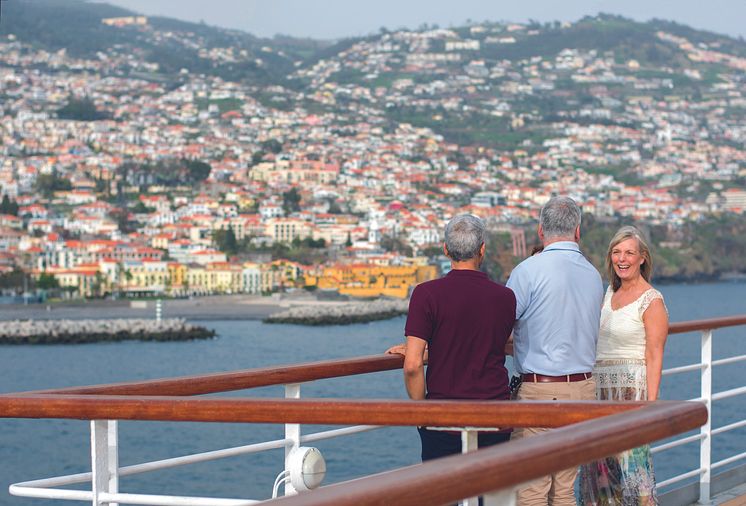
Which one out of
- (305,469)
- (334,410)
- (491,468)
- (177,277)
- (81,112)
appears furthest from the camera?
(81,112)

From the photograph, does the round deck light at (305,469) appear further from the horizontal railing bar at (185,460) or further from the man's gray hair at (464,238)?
the man's gray hair at (464,238)

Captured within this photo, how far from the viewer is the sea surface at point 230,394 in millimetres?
15617

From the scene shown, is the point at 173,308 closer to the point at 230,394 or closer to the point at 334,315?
the point at 334,315

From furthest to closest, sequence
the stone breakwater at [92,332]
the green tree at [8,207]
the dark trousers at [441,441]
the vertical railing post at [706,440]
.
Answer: the green tree at [8,207] → the stone breakwater at [92,332] → the vertical railing post at [706,440] → the dark trousers at [441,441]

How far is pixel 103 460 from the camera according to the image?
166 centimetres

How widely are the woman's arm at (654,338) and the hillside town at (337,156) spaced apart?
208ft

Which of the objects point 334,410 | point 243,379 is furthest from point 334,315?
point 334,410

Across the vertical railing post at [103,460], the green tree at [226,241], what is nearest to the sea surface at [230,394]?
the vertical railing post at [103,460]

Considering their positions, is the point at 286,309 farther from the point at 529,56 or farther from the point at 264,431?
the point at 529,56

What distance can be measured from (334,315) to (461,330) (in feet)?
175

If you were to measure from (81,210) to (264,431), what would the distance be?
6416cm

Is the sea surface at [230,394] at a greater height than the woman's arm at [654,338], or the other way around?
the woman's arm at [654,338]

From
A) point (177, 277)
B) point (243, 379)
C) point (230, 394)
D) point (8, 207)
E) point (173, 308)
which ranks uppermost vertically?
point (243, 379)

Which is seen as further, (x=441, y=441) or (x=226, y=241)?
(x=226, y=241)
